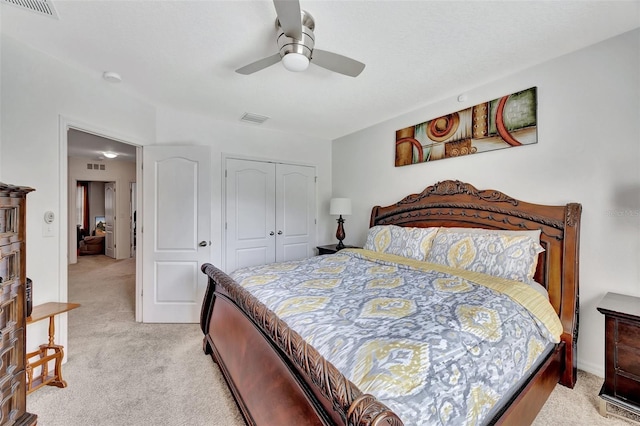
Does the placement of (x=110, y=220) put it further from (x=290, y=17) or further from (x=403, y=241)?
(x=290, y=17)

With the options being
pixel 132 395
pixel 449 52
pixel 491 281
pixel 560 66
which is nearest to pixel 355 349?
pixel 491 281

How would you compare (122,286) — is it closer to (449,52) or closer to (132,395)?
(132,395)

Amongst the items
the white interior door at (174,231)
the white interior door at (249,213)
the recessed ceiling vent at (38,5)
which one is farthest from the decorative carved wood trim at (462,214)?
the recessed ceiling vent at (38,5)

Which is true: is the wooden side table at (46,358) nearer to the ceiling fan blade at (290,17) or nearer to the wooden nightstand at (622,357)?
the ceiling fan blade at (290,17)

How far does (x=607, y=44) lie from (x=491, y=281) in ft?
6.64

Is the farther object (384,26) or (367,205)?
(367,205)

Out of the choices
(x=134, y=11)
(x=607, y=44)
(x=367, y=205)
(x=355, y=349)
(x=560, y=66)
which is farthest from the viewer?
(x=367, y=205)

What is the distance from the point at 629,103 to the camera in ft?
6.39

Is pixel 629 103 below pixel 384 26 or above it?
below

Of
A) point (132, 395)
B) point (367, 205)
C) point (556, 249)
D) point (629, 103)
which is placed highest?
point (629, 103)

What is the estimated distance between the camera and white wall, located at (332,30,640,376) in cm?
195

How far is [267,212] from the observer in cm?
417

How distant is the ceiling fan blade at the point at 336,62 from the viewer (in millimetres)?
1817

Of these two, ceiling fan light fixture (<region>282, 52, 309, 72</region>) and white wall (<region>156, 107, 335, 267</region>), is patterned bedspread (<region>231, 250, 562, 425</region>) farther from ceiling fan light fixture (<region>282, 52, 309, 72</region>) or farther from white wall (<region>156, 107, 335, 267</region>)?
white wall (<region>156, 107, 335, 267</region>)
